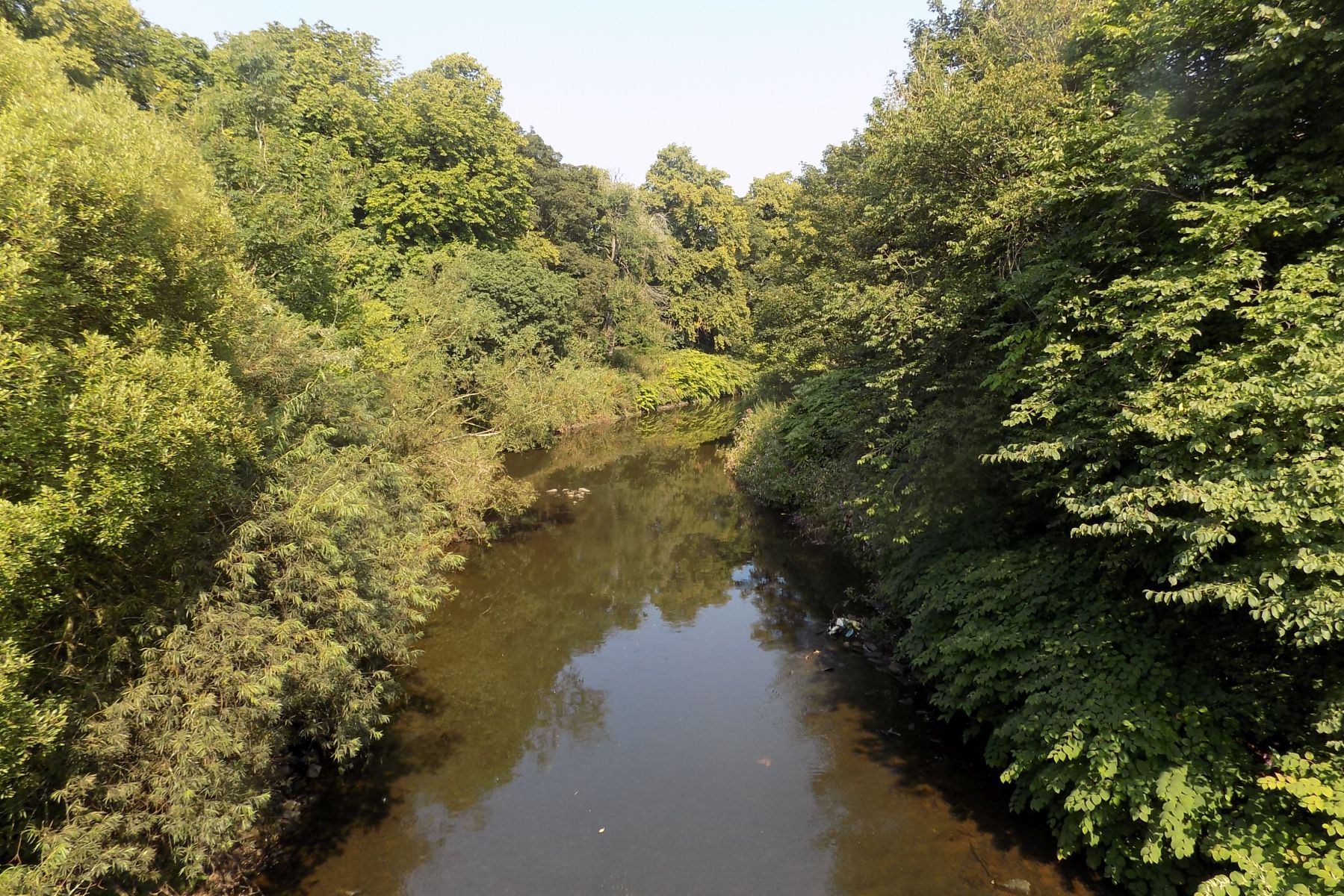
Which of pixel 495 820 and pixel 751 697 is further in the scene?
pixel 751 697

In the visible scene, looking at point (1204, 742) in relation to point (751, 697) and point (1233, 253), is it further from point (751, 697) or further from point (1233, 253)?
point (751, 697)

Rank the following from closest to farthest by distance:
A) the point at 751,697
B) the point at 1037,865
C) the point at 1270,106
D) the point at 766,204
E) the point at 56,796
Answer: the point at 56,796 < the point at 1270,106 < the point at 1037,865 < the point at 751,697 < the point at 766,204

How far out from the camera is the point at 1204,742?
7273 mm

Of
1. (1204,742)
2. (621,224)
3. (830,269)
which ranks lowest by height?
Answer: (1204,742)

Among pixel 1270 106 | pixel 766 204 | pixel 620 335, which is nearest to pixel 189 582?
pixel 1270 106

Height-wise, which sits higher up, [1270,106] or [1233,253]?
[1270,106]

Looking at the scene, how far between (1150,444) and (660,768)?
9022 mm

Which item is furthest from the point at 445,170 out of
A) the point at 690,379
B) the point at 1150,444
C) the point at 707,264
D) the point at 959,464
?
the point at 1150,444

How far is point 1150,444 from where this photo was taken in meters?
7.82

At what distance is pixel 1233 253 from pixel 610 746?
11.8m

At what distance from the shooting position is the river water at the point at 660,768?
9133 mm

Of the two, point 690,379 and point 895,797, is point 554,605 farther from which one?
point 690,379

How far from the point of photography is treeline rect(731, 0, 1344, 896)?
21.1 ft

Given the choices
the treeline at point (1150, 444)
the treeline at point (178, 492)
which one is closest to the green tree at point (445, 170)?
the treeline at point (178, 492)
